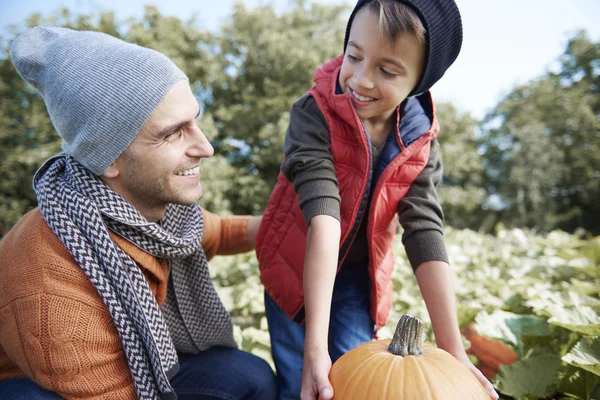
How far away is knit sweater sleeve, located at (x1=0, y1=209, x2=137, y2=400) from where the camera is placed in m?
1.25

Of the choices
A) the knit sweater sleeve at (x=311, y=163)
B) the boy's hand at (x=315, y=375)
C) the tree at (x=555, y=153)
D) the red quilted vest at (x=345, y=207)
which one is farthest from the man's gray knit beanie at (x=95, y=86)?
the tree at (x=555, y=153)

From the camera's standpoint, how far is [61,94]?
1.41 meters

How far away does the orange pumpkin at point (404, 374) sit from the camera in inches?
43.5

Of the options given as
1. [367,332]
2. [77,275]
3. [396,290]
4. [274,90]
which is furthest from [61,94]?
[274,90]

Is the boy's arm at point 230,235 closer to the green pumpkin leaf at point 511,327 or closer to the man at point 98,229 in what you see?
the man at point 98,229

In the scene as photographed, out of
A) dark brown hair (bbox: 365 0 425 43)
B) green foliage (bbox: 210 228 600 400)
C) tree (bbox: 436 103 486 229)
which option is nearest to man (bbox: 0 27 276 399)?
dark brown hair (bbox: 365 0 425 43)

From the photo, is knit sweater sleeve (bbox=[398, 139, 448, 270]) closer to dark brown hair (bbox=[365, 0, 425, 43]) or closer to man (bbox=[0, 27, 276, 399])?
dark brown hair (bbox=[365, 0, 425, 43])

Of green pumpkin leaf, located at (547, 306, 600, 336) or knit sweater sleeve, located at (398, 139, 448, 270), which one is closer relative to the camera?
knit sweater sleeve, located at (398, 139, 448, 270)

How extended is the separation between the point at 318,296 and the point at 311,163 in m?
0.43

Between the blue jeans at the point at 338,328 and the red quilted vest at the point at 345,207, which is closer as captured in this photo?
the red quilted vest at the point at 345,207

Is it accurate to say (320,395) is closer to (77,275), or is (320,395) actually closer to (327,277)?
(327,277)

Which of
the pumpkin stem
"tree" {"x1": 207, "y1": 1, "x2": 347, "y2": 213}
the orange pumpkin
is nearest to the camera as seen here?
the orange pumpkin

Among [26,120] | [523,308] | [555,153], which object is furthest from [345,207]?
[555,153]

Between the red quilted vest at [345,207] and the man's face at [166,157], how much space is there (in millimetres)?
372
